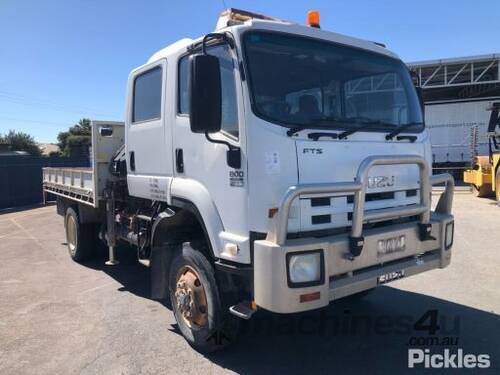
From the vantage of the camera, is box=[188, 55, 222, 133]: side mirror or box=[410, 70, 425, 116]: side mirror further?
box=[410, 70, 425, 116]: side mirror

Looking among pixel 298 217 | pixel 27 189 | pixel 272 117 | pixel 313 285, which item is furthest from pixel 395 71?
pixel 27 189

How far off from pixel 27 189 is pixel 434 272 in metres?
18.6

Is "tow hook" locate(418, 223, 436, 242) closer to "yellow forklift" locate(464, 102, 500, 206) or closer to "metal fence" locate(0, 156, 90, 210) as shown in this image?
"yellow forklift" locate(464, 102, 500, 206)

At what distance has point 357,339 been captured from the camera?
14.5 feet

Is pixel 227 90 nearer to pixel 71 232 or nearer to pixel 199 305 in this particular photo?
pixel 199 305

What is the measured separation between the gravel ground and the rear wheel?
48 cm

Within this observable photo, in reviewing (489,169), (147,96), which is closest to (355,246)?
(147,96)

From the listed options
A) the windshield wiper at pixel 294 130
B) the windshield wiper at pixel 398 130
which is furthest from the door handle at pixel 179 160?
the windshield wiper at pixel 398 130

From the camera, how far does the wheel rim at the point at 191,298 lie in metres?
4.05

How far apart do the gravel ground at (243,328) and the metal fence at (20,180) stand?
45.3 ft

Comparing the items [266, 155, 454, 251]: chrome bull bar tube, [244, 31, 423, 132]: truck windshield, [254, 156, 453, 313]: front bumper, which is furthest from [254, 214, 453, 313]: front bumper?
[244, 31, 423, 132]: truck windshield

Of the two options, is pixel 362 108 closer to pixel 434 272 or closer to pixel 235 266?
pixel 235 266

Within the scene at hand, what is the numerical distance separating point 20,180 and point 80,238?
1442 centimetres

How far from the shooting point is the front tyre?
3844mm
